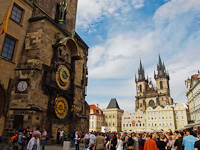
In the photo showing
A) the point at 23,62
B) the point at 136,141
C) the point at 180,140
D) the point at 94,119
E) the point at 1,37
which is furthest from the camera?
the point at 94,119

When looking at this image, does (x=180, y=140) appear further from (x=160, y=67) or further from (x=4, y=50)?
(x=160, y=67)

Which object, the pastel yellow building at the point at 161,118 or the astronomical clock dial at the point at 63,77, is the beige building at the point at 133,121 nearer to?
the pastel yellow building at the point at 161,118

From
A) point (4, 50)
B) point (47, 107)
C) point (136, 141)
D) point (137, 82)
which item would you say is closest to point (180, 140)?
point (136, 141)

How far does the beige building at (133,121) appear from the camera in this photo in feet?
256

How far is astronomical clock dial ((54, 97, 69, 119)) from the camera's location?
13.5m

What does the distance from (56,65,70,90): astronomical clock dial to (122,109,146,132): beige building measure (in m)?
69.0

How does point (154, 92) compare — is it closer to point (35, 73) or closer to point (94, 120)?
point (94, 120)

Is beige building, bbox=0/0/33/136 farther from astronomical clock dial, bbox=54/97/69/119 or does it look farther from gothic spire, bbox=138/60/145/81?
gothic spire, bbox=138/60/145/81

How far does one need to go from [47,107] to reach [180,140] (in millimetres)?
9393

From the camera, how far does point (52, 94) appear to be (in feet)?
43.5

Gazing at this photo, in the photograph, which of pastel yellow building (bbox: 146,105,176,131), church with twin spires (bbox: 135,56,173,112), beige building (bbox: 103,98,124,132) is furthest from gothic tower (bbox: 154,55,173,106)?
beige building (bbox: 103,98,124,132)

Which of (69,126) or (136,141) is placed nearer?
(136,141)

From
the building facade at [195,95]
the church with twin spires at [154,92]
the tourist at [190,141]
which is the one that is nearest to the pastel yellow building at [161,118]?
the church with twin spires at [154,92]

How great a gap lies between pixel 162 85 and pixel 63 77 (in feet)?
313
